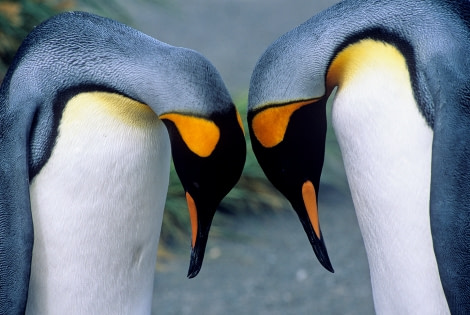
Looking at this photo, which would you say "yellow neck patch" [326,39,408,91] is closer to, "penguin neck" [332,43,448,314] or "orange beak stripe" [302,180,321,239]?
"penguin neck" [332,43,448,314]

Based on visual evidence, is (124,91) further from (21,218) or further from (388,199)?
(388,199)

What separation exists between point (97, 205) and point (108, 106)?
0.88 feet

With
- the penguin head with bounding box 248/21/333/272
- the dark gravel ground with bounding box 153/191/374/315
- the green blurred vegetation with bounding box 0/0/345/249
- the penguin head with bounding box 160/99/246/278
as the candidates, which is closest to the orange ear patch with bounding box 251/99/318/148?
the penguin head with bounding box 248/21/333/272

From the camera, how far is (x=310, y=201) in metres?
2.38

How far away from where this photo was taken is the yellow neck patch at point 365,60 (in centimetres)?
221

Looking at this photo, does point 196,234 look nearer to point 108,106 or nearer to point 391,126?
point 108,106

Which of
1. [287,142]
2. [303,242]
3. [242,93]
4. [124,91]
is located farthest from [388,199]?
[242,93]

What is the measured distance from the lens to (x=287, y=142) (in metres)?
2.31

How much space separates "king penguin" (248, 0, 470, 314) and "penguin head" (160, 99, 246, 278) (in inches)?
5.3

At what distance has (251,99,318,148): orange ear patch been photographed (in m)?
2.25

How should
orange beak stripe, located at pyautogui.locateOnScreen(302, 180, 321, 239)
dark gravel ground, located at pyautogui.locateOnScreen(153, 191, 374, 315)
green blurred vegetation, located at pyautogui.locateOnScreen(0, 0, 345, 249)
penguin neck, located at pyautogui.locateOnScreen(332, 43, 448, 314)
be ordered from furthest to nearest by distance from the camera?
green blurred vegetation, located at pyautogui.locateOnScreen(0, 0, 345, 249) → dark gravel ground, located at pyautogui.locateOnScreen(153, 191, 374, 315) → orange beak stripe, located at pyautogui.locateOnScreen(302, 180, 321, 239) → penguin neck, located at pyautogui.locateOnScreen(332, 43, 448, 314)

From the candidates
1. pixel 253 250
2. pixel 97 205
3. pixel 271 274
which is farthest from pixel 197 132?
pixel 253 250

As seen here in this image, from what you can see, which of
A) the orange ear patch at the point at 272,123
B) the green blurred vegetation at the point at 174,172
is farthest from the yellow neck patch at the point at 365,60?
the green blurred vegetation at the point at 174,172

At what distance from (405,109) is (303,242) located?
2245 mm
